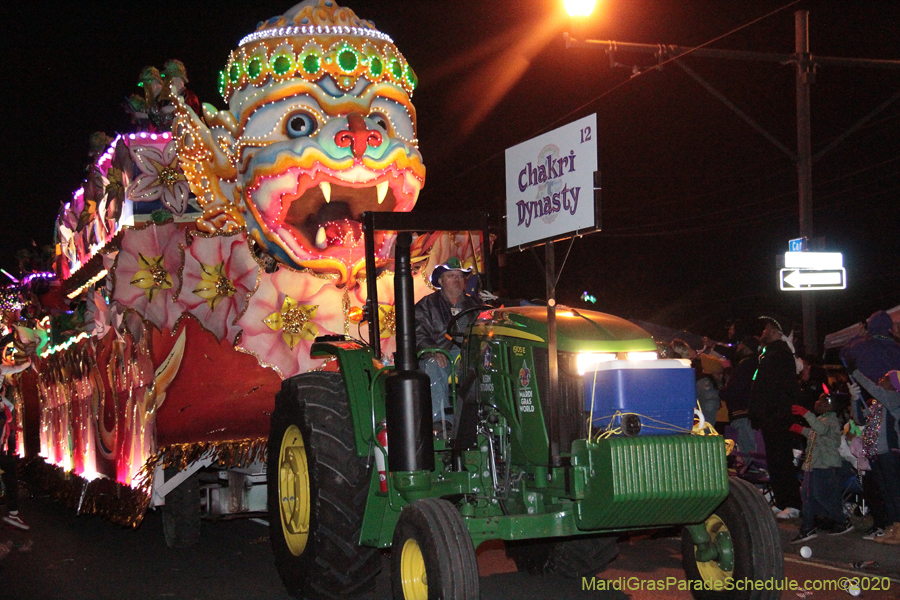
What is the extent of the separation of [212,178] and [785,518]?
6549 mm

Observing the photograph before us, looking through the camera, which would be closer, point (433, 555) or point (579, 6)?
point (433, 555)

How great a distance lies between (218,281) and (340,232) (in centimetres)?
126

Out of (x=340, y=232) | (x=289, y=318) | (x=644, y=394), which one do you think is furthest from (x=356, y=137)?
(x=644, y=394)

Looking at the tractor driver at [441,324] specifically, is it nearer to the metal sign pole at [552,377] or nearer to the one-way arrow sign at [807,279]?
the metal sign pole at [552,377]

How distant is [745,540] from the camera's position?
5.32 meters

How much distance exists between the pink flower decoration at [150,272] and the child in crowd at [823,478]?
19.2ft

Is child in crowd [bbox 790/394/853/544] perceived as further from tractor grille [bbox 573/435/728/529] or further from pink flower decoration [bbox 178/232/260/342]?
pink flower decoration [bbox 178/232/260/342]

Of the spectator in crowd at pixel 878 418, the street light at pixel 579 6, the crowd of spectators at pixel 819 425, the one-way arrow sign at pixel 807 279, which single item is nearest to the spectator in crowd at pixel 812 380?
the crowd of spectators at pixel 819 425

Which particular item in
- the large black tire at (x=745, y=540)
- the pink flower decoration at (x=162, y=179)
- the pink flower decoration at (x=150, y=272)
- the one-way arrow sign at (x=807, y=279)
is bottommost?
the large black tire at (x=745, y=540)

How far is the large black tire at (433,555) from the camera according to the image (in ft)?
16.0

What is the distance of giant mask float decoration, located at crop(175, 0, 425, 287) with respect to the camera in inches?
367

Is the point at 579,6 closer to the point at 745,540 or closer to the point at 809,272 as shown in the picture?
the point at 809,272

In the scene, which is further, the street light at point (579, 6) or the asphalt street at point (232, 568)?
the street light at point (579, 6)

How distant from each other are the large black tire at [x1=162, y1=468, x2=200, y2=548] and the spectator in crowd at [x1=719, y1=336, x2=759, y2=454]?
5.76 m
